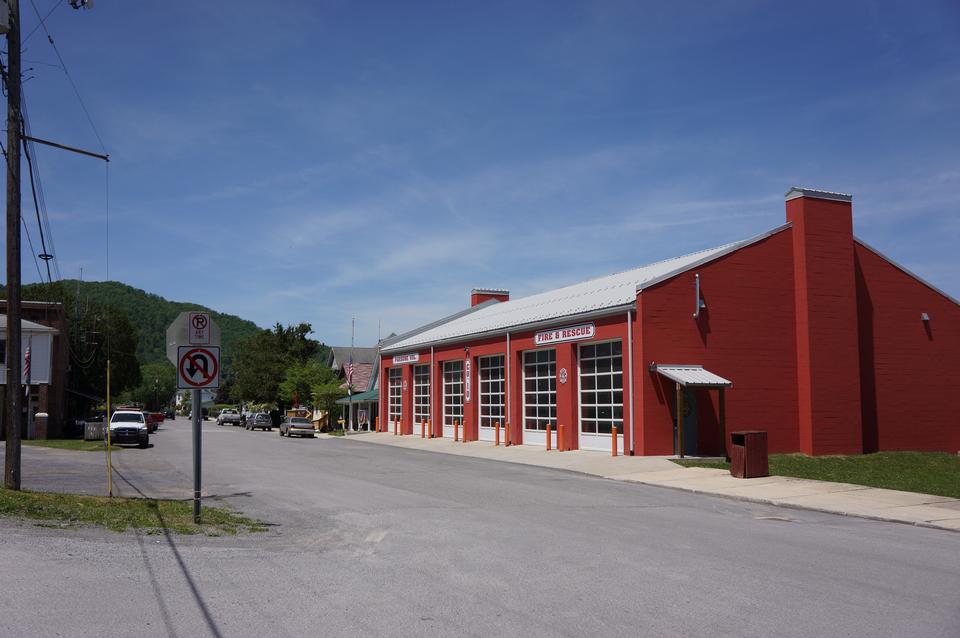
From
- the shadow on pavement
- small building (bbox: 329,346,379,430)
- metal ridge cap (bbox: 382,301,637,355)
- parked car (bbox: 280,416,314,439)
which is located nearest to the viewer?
the shadow on pavement

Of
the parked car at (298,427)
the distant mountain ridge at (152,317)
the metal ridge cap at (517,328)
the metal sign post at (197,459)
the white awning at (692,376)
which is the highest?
the distant mountain ridge at (152,317)

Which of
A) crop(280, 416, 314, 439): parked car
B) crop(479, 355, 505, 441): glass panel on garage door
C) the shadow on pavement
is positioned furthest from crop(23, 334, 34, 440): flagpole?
the shadow on pavement

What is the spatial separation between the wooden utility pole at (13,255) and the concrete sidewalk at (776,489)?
1382cm

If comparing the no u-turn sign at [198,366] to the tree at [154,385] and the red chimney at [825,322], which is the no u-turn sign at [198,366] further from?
the tree at [154,385]

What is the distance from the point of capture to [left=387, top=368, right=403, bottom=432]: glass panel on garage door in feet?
169

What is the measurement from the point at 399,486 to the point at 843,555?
33.0ft

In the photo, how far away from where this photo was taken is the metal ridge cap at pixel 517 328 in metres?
28.0

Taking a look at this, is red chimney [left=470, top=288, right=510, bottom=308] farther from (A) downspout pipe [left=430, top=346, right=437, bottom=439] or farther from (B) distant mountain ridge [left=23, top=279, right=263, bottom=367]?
(B) distant mountain ridge [left=23, top=279, right=263, bottom=367]

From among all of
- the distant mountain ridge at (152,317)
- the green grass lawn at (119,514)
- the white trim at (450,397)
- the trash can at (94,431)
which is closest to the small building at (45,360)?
the trash can at (94,431)

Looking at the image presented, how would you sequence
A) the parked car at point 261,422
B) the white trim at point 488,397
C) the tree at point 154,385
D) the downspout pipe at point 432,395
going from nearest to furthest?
the white trim at point 488,397
the downspout pipe at point 432,395
the parked car at point 261,422
the tree at point 154,385

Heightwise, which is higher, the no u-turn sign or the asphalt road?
the no u-turn sign

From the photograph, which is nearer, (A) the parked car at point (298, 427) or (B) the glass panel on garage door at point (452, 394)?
(B) the glass panel on garage door at point (452, 394)

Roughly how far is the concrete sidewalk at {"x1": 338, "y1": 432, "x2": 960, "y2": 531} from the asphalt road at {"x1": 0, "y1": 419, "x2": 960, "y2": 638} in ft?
3.12

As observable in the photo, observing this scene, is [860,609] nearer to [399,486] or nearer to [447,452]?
[399,486]
